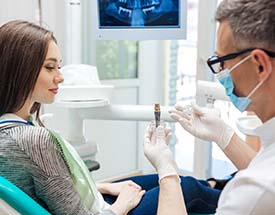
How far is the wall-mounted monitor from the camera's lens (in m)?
2.41

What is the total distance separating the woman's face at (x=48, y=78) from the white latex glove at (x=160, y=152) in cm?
39

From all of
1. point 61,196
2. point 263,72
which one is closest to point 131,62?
point 61,196

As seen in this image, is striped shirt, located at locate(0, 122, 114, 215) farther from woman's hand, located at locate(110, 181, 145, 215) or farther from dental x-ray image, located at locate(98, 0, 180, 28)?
dental x-ray image, located at locate(98, 0, 180, 28)

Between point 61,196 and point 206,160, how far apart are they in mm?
1740

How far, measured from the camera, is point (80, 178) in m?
1.55

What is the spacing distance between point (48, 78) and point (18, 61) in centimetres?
13

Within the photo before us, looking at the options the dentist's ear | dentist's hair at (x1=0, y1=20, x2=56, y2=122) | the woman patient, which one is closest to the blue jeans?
the woman patient

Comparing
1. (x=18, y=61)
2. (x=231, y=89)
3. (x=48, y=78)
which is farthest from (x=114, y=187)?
(x=231, y=89)

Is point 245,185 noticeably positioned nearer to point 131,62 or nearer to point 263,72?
point 263,72

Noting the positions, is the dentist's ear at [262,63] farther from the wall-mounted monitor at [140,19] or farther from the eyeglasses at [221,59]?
the wall-mounted monitor at [140,19]

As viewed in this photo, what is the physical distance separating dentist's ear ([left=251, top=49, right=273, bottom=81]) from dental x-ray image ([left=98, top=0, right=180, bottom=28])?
56.5 inches

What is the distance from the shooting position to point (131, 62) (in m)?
3.85

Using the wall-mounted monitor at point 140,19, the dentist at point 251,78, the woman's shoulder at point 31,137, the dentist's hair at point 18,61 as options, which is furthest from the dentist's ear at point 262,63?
the wall-mounted monitor at point 140,19

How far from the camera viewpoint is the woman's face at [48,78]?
154cm
